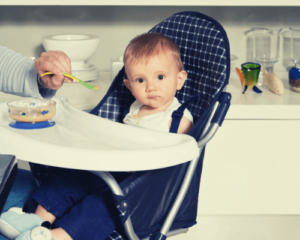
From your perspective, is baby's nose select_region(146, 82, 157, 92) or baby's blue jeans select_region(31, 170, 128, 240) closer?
baby's blue jeans select_region(31, 170, 128, 240)

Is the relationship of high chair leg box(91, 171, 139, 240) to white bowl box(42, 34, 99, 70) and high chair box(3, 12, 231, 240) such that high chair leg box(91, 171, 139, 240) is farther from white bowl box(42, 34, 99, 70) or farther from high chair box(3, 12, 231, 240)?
white bowl box(42, 34, 99, 70)

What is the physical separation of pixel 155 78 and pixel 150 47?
3.5 inches

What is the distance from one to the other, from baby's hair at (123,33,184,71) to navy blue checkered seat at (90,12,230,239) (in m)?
0.06

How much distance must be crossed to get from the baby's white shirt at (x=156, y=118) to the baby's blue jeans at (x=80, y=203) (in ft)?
0.64

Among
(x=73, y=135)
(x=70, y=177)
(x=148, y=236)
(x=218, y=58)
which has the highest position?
(x=218, y=58)

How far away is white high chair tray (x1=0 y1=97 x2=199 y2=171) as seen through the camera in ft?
2.38

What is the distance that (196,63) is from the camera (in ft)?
3.70

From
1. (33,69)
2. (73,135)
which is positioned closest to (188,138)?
(73,135)

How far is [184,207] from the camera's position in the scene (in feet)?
3.34

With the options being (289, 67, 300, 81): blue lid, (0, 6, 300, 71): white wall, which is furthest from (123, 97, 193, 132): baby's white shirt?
(0, 6, 300, 71): white wall

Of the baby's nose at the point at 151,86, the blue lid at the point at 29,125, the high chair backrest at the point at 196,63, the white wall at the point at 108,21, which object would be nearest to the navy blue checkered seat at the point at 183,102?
the high chair backrest at the point at 196,63

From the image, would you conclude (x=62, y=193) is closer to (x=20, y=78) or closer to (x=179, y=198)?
(x=179, y=198)

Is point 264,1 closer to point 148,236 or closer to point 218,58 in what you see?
point 218,58

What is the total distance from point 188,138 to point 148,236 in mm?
290
